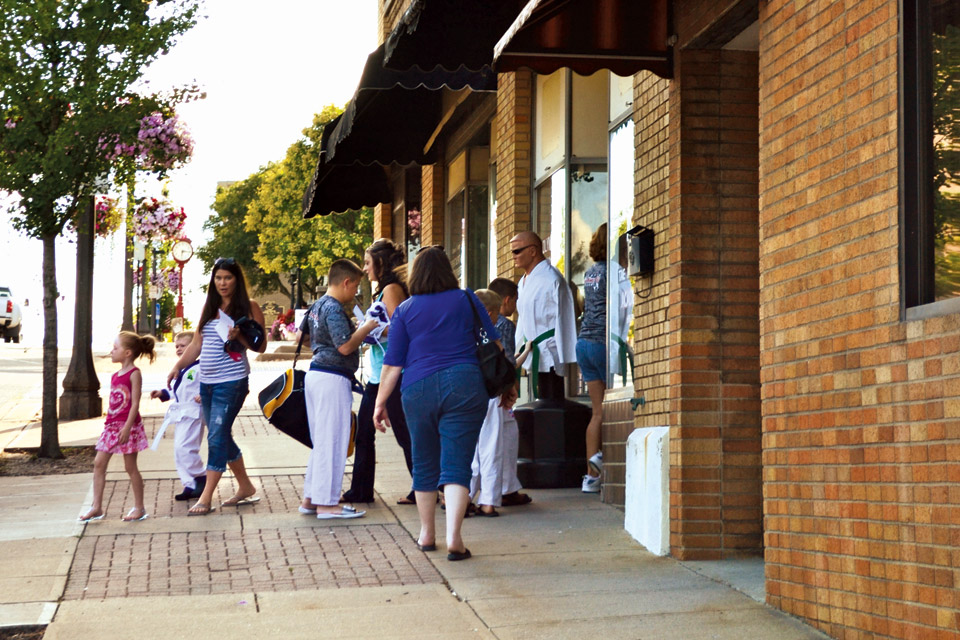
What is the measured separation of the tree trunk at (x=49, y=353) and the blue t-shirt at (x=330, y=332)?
4.88 metres

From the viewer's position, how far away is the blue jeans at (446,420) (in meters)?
6.96

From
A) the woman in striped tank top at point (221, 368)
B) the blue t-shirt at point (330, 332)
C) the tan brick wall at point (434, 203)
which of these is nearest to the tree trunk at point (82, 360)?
the tan brick wall at point (434, 203)

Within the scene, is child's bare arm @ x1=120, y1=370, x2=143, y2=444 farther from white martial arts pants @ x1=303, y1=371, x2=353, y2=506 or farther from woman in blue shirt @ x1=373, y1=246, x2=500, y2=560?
woman in blue shirt @ x1=373, y1=246, x2=500, y2=560

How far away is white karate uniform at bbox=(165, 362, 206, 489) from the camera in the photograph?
9.21 meters

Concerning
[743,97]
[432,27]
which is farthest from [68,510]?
[743,97]

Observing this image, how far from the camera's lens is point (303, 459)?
11664 mm

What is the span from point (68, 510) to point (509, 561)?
149 inches

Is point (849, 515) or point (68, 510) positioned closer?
point (849, 515)

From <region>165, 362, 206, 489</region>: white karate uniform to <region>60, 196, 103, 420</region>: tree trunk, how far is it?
24.0ft

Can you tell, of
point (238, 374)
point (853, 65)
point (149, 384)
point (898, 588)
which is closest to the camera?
point (898, 588)

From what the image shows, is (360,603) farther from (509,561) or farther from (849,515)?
(849,515)

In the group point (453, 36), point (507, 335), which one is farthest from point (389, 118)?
point (507, 335)

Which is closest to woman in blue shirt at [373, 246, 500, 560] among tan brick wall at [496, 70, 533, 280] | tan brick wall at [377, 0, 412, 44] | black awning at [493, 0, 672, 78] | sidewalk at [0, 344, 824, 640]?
sidewalk at [0, 344, 824, 640]

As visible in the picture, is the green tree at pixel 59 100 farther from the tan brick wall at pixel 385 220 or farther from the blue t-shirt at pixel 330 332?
the tan brick wall at pixel 385 220
